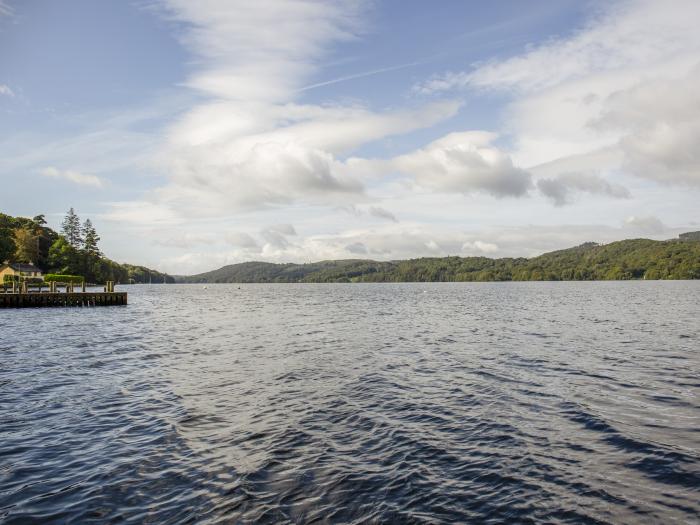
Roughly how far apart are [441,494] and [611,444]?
23.3ft

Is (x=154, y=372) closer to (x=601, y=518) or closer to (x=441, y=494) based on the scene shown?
(x=441, y=494)

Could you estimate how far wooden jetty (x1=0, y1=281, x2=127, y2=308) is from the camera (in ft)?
255

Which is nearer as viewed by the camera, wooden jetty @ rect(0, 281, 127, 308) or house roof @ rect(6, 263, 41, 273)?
wooden jetty @ rect(0, 281, 127, 308)

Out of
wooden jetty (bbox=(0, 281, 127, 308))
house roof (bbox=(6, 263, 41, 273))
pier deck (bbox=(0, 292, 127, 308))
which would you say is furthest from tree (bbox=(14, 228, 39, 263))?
pier deck (bbox=(0, 292, 127, 308))

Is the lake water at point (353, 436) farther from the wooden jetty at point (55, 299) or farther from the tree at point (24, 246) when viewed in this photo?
the tree at point (24, 246)

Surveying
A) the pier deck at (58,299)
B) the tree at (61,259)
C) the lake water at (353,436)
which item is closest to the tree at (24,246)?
the tree at (61,259)

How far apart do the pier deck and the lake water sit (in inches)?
2219

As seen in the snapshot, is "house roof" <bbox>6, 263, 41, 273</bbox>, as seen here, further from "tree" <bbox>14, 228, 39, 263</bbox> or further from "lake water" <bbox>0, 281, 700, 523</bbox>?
"lake water" <bbox>0, 281, 700, 523</bbox>

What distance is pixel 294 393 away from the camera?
2141cm

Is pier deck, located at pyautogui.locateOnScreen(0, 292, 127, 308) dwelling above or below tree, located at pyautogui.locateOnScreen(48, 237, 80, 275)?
below

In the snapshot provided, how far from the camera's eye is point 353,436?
15602 mm

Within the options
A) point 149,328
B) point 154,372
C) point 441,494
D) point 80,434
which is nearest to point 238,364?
point 154,372

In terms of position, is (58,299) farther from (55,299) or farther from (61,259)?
(61,259)

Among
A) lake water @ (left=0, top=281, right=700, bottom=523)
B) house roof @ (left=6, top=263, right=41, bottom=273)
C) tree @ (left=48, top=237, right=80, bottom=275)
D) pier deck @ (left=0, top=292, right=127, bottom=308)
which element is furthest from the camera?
tree @ (left=48, top=237, right=80, bottom=275)
